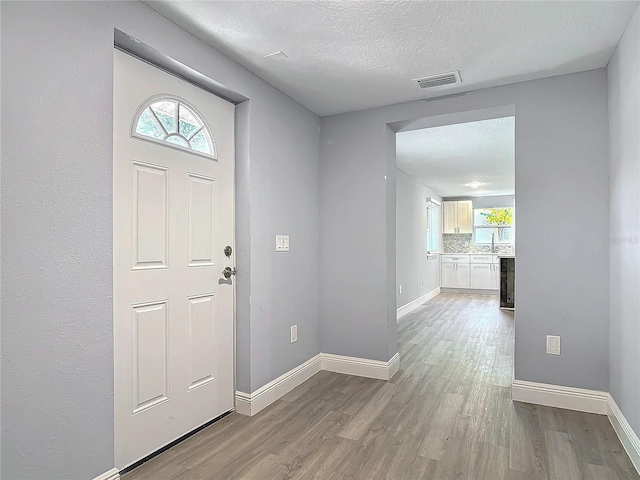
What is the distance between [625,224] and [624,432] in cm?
115

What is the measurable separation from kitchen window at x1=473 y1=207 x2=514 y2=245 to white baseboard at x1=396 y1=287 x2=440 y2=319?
74.9 inches

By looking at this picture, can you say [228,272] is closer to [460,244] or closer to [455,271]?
[455,271]

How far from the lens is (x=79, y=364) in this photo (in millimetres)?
1571

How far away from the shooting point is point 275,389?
2.78 meters

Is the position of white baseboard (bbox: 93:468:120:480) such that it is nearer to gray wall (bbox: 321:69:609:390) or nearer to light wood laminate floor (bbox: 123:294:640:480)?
light wood laminate floor (bbox: 123:294:640:480)

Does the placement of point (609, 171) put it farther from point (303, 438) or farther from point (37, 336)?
point (37, 336)

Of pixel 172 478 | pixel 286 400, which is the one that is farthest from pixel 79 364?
pixel 286 400

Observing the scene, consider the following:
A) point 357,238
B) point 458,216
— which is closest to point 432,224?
point 458,216

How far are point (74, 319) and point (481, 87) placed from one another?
297 cm

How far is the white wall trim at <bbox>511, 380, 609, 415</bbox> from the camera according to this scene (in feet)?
8.29

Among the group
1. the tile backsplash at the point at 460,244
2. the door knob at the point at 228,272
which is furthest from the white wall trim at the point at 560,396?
the tile backsplash at the point at 460,244

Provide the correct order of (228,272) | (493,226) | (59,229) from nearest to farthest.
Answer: (59,229), (228,272), (493,226)

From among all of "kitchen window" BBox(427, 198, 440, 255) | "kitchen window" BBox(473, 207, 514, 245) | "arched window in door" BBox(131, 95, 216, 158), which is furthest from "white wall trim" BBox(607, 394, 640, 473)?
"kitchen window" BBox(473, 207, 514, 245)

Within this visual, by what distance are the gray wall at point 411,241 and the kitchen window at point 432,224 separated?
251 millimetres
